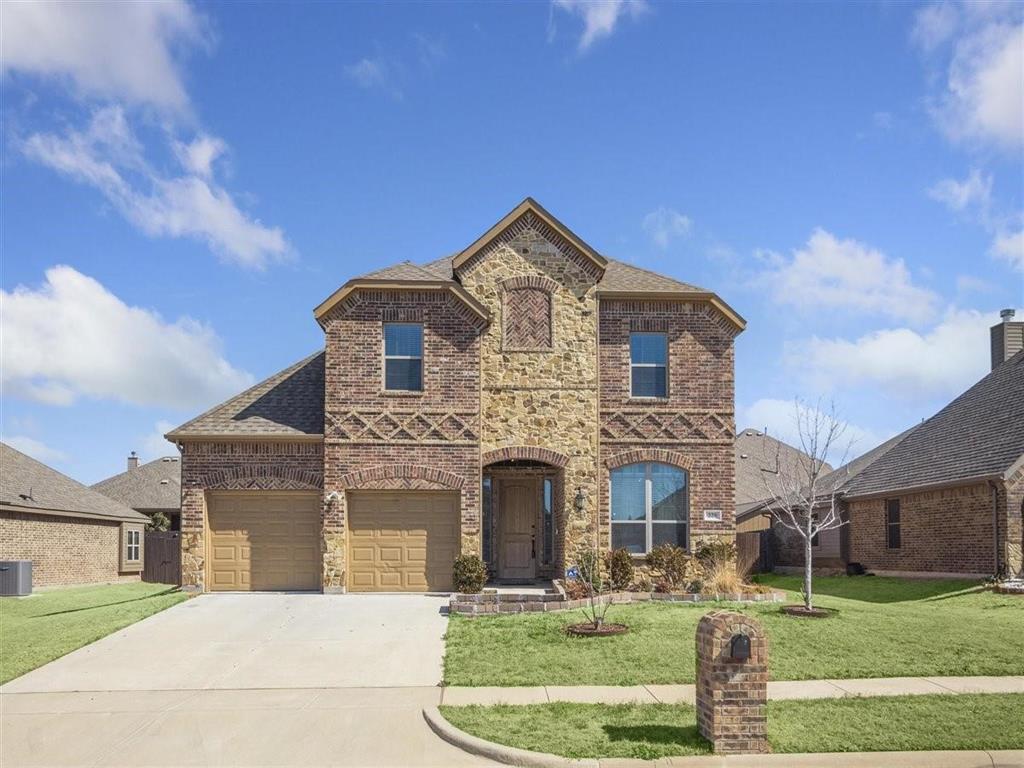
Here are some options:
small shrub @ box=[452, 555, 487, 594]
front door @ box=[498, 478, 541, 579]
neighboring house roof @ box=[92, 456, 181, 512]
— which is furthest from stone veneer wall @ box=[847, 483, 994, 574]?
neighboring house roof @ box=[92, 456, 181, 512]

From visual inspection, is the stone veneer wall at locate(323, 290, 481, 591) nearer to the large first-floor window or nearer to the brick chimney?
the large first-floor window

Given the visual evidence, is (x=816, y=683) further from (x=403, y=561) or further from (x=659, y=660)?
(x=403, y=561)

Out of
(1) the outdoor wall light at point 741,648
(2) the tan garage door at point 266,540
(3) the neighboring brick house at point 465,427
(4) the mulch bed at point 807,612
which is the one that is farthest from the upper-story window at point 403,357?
(1) the outdoor wall light at point 741,648

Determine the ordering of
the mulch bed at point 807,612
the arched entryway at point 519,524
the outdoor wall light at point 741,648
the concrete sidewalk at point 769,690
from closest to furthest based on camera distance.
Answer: the outdoor wall light at point 741,648, the concrete sidewalk at point 769,690, the mulch bed at point 807,612, the arched entryway at point 519,524

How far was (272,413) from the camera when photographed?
2083 centimetres

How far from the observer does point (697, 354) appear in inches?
839

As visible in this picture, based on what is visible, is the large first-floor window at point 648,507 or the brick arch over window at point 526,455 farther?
the large first-floor window at point 648,507

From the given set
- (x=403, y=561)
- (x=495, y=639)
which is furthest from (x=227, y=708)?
(x=403, y=561)

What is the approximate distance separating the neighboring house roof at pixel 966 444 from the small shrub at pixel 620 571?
829 cm

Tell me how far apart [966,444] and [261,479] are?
57.6 feet

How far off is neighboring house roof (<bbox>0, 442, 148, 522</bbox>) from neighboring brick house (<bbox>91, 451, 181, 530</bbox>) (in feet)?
18.6

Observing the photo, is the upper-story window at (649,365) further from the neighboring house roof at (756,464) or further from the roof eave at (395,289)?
the neighboring house roof at (756,464)

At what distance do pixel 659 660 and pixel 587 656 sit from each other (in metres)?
0.97

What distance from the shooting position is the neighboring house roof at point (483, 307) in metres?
20.3
